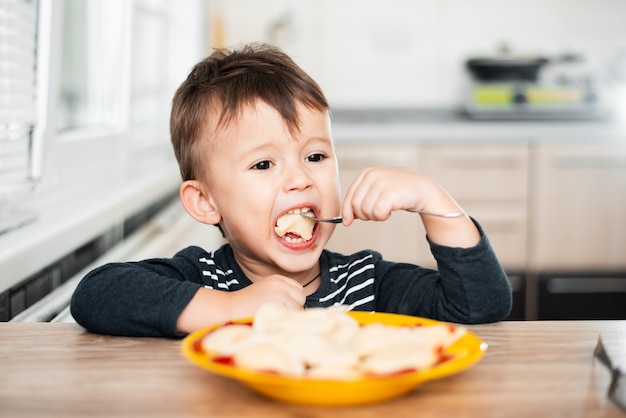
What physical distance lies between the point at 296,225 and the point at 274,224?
35 millimetres

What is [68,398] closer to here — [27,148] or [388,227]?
[27,148]

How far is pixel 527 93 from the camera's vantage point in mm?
3910

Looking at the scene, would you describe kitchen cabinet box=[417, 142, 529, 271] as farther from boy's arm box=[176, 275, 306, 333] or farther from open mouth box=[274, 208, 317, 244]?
boy's arm box=[176, 275, 306, 333]

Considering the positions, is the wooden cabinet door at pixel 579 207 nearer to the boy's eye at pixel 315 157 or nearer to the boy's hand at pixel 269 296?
the boy's eye at pixel 315 157

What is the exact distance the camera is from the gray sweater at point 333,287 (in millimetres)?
920

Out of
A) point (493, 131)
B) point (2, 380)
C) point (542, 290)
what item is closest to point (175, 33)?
point (493, 131)

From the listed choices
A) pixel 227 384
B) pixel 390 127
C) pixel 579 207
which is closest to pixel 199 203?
pixel 227 384

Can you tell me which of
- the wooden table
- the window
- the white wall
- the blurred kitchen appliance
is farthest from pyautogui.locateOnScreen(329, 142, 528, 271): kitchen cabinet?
the wooden table

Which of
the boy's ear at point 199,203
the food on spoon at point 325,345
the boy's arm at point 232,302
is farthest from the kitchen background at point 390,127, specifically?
the food on spoon at point 325,345

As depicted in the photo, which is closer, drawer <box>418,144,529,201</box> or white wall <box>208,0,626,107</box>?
drawer <box>418,144,529,201</box>

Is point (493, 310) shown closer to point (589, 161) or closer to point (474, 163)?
point (474, 163)

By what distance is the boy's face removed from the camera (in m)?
1.18

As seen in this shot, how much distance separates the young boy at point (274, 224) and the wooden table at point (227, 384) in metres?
0.10

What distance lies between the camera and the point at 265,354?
638 millimetres
